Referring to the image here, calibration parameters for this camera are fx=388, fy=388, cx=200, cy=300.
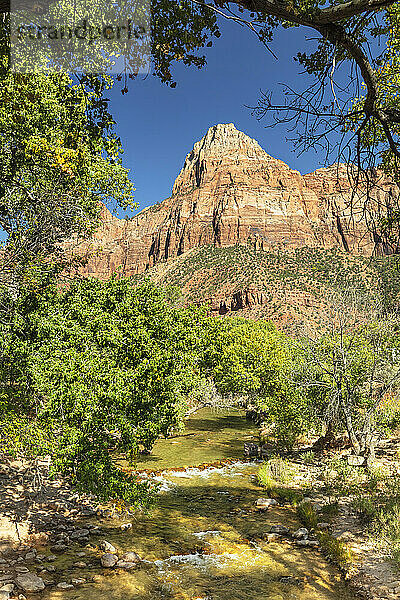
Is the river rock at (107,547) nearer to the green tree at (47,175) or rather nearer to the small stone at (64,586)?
the small stone at (64,586)

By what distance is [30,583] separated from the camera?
8336 millimetres

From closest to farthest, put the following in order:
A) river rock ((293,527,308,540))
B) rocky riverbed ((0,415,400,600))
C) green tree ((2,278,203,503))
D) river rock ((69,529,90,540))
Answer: rocky riverbed ((0,415,400,600)) → green tree ((2,278,203,503)) → river rock ((69,529,90,540)) → river rock ((293,527,308,540))

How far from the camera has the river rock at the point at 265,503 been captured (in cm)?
1505

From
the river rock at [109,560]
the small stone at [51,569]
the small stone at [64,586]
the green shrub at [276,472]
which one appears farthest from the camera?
the green shrub at [276,472]

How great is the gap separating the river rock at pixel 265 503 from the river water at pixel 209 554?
28cm

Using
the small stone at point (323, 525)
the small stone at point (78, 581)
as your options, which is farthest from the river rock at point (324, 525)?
the small stone at point (78, 581)

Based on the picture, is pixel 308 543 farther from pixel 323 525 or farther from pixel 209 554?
pixel 209 554

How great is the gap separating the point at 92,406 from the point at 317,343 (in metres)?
11.6

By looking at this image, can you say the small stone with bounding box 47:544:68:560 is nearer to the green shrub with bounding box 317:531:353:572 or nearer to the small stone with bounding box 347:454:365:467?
the green shrub with bounding box 317:531:353:572

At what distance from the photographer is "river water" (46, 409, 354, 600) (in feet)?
29.2

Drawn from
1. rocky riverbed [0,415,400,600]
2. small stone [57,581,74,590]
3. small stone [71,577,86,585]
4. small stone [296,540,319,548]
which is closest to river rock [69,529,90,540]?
rocky riverbed [0,415,400,600]

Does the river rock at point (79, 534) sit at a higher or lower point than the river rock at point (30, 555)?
lower

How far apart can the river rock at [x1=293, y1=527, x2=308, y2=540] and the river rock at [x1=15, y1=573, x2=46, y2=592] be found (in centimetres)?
752

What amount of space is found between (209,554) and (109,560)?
2.82 m
